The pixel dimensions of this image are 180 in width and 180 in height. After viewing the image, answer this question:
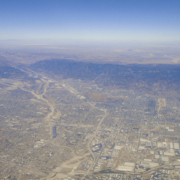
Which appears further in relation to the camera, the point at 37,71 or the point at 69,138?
the point at 37,71

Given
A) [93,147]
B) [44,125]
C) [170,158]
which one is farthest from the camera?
[44,125]

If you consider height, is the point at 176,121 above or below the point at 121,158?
above

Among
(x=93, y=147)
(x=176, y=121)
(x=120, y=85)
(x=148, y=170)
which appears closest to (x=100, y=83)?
(x=120, y=85)

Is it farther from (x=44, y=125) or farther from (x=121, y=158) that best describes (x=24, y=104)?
(x=121, y=158)

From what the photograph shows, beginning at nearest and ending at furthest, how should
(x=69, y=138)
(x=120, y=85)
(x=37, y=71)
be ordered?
1. (x=69, y=138)
2. (x=120, y=85)
3. (x=37, y=71)

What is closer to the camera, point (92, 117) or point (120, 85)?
point (92, 117)

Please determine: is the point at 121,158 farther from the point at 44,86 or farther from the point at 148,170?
the point at 44,86

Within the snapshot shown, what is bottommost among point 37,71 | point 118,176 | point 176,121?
point 118,176

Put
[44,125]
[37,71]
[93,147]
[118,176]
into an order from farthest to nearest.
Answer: [37,71] → [44,125] → [93,147] → [118,176]

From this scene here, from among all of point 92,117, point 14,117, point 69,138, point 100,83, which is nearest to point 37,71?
point 100,83
